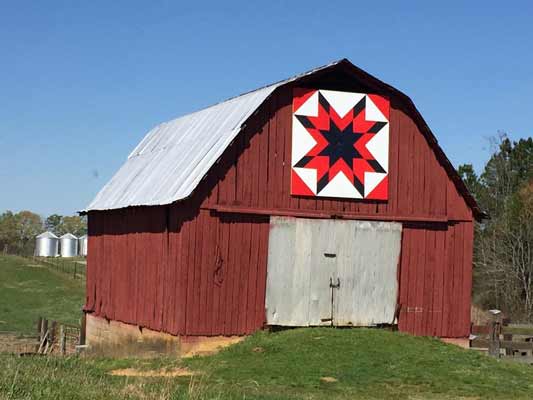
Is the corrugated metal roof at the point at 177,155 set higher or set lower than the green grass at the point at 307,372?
higher

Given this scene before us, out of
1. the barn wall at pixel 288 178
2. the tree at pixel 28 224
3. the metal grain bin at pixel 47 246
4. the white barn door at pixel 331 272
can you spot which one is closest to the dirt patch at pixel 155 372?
the white barn door at pixel 331 272

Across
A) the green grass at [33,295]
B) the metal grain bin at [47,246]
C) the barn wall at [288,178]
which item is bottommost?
the green grass at [33,295]

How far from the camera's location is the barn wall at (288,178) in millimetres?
22703

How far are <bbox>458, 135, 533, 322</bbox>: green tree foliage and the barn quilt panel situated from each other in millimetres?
28145

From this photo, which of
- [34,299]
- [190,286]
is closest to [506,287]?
[34,299]

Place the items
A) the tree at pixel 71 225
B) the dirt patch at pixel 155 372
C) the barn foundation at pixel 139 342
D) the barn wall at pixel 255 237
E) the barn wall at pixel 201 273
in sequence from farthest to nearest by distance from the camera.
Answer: the tree at pixel 71 225 → the barn wall at pixel 255 237 → the barn wall at pixel 201 273 → the barn foundation at pixel 139 342 → the dirt patch at pixel 155 372

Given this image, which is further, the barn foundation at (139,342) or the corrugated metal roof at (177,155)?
the corrugated metal roof at (177,155)

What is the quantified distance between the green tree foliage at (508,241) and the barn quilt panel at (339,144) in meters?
28.1

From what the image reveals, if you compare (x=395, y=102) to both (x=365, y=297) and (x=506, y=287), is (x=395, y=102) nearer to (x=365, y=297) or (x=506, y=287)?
(x=365, y=297)

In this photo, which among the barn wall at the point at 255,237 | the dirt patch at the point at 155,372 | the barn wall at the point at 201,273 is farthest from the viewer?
the barn wall at the point at 255,237

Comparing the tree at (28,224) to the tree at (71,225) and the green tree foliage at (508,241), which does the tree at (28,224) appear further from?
the green tree foliage at (508,241)

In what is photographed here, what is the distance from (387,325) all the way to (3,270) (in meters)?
52.3

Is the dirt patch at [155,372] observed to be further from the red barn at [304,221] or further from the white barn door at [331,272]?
the white barn door at [331,272]

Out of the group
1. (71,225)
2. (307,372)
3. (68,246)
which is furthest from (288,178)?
(71,225)
